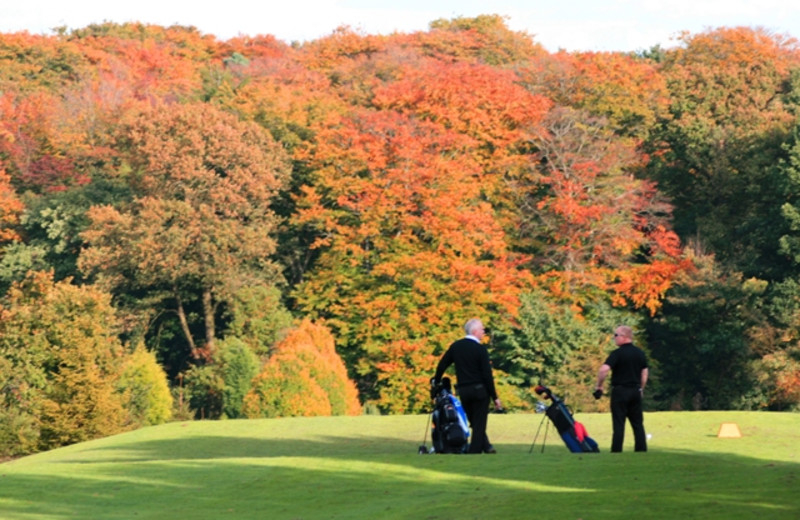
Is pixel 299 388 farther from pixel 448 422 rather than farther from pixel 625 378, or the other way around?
pixel 625 378

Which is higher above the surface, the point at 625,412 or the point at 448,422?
the point at 625,412

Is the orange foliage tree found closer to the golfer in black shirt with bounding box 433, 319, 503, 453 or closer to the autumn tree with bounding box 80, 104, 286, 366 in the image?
the autumn tree with bounding box 80, 104, 286, 366

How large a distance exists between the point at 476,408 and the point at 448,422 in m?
0.76

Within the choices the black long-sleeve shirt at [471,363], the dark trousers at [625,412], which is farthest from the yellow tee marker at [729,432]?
the black long-sleeve shirt at [471,363]

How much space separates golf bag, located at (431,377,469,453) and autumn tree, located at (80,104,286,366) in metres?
40.3

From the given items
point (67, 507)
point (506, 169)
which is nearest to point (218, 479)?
point (67, 507)

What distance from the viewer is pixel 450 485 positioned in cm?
1672

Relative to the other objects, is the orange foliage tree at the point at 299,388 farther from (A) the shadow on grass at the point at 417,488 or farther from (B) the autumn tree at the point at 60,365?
(A) the shadow on grass at the point at 417,488

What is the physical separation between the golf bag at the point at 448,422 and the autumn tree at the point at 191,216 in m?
40.3

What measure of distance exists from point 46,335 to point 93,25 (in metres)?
54.9

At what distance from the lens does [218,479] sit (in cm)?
1858

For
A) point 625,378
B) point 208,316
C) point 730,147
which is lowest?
point 625,378

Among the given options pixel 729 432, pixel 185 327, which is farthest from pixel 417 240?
pixel 729 432

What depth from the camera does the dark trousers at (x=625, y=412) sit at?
1884 centimetres
